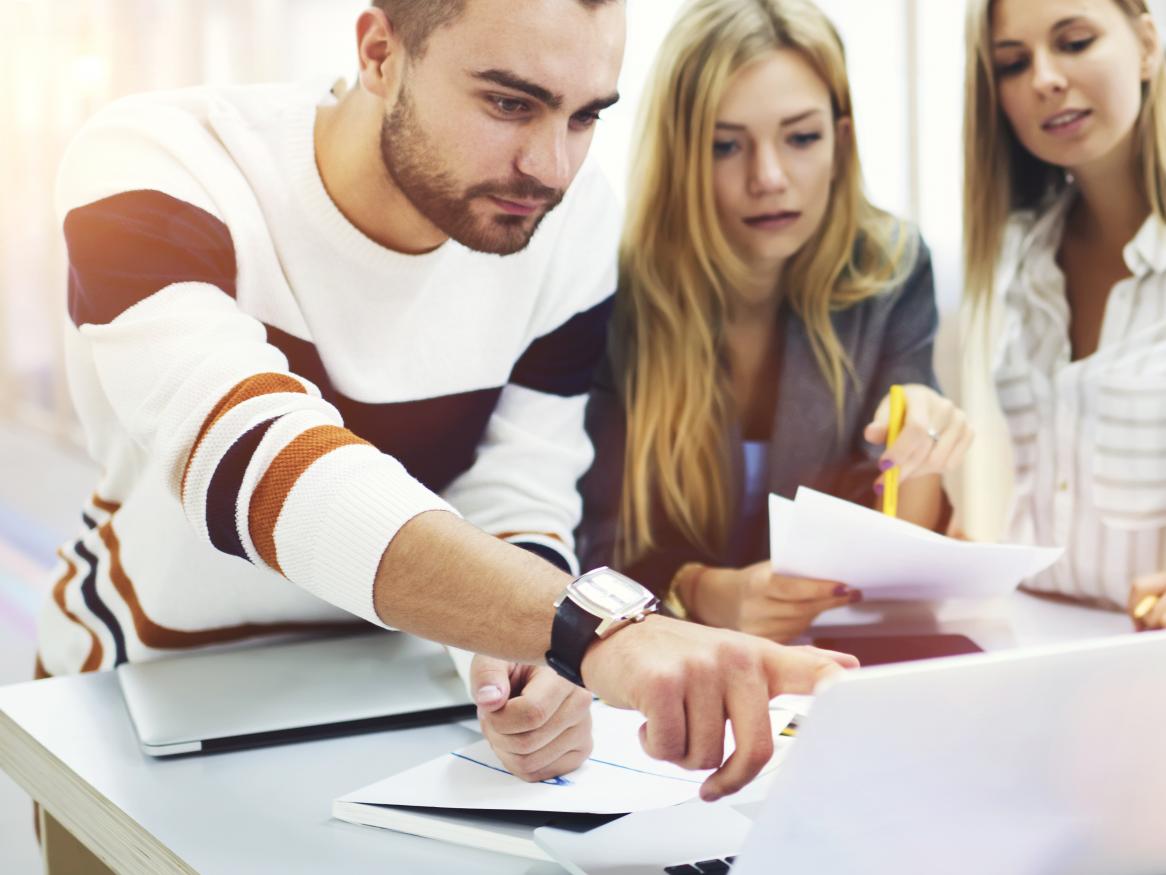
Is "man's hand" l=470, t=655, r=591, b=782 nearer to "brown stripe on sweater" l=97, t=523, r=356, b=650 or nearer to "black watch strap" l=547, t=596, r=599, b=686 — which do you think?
"black watch strap" l=547, t=596, r=599, b=686

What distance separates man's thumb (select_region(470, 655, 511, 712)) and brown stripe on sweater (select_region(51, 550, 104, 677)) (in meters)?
0.55

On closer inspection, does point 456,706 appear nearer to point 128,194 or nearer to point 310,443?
point 310,443

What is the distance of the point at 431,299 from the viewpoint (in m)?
1.30

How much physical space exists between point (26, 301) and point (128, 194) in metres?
3.88

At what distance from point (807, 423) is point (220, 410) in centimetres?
83

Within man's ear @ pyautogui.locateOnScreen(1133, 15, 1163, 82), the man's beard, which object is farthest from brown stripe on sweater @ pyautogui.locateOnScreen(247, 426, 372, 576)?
man's ear @ pyautogui.locateOnScreen(1133, 15, 1163, 82)

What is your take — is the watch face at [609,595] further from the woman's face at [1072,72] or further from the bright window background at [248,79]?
the woman's face at [1072,72]

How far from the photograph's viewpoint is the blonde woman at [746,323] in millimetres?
1425

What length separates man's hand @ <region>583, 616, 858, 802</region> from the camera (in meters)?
0.66

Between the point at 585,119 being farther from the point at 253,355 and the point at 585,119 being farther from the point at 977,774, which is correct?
the point at 977,774

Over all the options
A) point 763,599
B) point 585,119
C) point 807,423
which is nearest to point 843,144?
point 807,423

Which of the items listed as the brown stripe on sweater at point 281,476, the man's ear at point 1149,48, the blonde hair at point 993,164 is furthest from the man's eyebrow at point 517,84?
the man's ear at point 1149,48

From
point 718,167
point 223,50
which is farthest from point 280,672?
point 223,50

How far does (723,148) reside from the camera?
145cm
